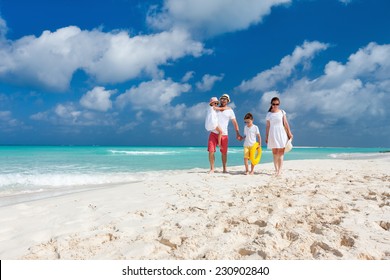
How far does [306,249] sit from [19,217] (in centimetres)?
353

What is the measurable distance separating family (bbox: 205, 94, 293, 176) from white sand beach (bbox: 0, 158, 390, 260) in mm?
2273

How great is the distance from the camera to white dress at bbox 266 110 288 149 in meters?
6.81

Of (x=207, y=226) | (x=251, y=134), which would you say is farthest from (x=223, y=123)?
(x=207, y=226)

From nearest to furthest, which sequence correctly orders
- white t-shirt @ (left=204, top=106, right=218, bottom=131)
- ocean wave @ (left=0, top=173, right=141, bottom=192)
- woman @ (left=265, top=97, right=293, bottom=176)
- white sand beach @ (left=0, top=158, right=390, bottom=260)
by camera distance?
white sand beach @ (left=0, top=158, right=390, bottom=260)
woman @ (left=265, top=97, right=293, bottom=176)
ocean wave @ (left=0, top=173, right=141, bottom=192)
white t-shirt @ (left=204, top=106, right=218, bottom=131)

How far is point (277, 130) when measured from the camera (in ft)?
22.5

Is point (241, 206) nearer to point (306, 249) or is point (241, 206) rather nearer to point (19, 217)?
point (306, 249)

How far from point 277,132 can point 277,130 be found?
52mm

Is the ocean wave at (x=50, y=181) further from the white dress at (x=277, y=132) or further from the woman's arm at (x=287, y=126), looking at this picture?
the woman's arm at (x=287, y=126)

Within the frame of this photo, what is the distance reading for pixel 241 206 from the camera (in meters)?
3.77

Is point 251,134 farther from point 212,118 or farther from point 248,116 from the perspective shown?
point 212,118

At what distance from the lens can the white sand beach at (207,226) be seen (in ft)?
8.13

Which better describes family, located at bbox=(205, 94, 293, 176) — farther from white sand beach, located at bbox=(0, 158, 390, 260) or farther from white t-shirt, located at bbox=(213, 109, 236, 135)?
white sand beach, located at bbox=(0, 158, 390, 260)

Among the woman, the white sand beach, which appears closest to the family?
the woman
